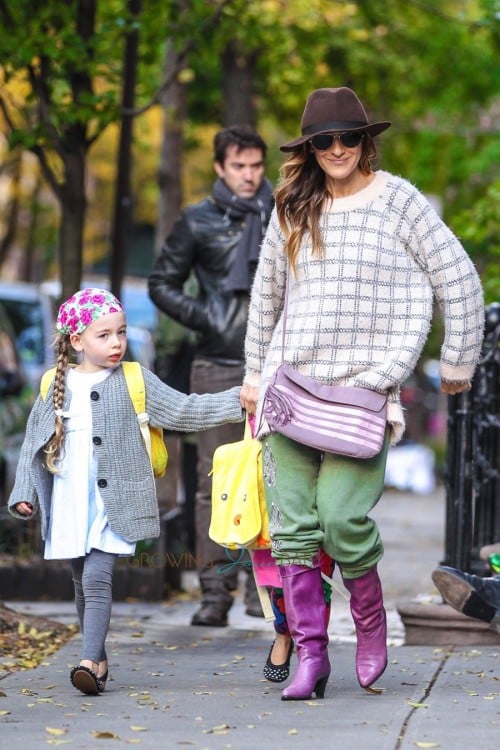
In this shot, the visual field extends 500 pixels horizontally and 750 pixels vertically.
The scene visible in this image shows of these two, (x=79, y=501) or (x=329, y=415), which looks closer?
(x=329, y=415)

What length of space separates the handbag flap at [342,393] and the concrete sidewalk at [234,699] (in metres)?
0.99

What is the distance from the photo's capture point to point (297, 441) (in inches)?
198

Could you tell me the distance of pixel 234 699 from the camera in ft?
16.9

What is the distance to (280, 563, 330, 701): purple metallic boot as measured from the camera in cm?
503

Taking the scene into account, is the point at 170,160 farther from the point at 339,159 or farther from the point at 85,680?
the point at 85,680

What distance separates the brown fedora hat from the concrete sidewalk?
1890mm

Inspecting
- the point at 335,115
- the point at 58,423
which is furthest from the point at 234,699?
the point at 335,115

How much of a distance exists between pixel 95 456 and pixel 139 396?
0.27m

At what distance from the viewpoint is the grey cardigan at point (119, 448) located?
17.5 ft

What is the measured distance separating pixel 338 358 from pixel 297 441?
1.01 feet

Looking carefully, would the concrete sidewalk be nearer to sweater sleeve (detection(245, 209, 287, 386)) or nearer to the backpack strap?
the backpack strap

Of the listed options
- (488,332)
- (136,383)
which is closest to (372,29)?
(488,332)

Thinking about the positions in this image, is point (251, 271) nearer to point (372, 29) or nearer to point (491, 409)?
point (491, 409)

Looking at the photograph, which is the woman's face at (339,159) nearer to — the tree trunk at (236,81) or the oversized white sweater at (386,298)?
the oversized white sweater at (386,298)
